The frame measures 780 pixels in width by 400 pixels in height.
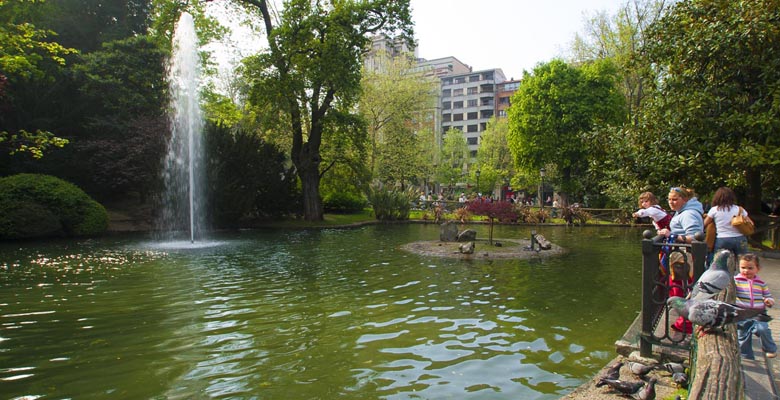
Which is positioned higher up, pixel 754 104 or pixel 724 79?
pixel 724 79

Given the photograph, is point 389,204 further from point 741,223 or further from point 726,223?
point 741,223

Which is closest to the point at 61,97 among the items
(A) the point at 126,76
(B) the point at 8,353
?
(A) the point at 126,76

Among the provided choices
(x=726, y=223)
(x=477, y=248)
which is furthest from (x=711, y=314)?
(x=477, y=248)

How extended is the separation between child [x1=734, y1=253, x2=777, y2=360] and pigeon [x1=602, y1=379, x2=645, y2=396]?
4.33ft

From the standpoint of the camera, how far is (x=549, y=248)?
17.1 meters

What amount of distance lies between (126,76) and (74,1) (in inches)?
287

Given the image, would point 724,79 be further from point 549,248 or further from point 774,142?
point 549,248

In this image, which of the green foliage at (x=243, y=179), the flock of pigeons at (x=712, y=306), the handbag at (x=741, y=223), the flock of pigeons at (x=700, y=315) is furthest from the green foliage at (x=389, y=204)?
the flock of pigeons at (x=712, y=306)

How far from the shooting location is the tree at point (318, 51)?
85.8ft

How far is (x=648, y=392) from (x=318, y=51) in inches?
1002

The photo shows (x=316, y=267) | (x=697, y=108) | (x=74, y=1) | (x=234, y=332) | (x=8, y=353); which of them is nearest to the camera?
(x=8, y=353)

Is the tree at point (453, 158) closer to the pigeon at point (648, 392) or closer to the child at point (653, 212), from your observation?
the child at point (653, 212)

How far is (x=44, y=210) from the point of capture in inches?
741

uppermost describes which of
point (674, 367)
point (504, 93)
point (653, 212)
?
point (504, 93)
